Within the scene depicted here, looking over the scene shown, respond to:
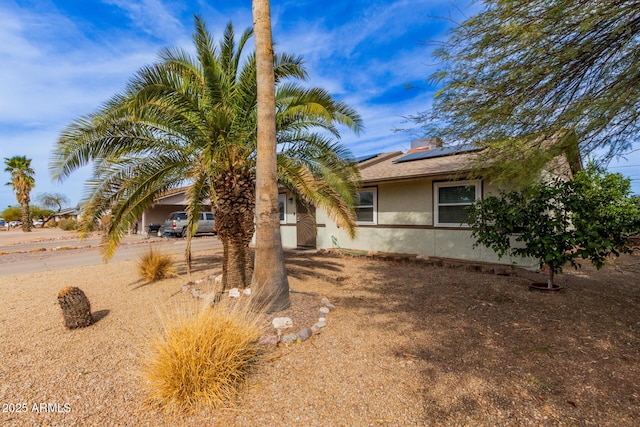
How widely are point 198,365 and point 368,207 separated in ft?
31.9

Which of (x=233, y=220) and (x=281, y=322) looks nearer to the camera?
(x=281, y=322)

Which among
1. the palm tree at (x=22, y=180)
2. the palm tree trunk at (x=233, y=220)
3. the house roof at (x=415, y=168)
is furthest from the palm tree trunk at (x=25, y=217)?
the palm tree trunk at (x=233, y=220)

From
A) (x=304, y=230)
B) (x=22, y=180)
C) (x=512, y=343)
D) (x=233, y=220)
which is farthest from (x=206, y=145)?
(x=22, y=180)

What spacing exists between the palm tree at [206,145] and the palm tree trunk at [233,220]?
0.8 inches

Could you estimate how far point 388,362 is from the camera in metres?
3.82

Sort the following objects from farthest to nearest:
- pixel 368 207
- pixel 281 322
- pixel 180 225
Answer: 1. pixel 180 225
2. pixel 368 207
3. pixel 281 322

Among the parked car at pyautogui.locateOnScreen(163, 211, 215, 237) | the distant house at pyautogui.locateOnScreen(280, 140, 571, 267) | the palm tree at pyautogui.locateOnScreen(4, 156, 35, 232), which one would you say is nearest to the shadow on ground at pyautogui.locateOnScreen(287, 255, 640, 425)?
the distant house at pyautogui.locateOnScreen(280, 140, 571, 267)

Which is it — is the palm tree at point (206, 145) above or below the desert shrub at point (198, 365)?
above

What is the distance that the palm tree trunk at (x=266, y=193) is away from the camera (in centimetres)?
539

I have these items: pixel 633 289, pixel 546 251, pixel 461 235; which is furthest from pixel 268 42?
pixel 633 289

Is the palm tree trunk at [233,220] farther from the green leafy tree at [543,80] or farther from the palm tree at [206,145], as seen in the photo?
the green leafy tree at [543,80]

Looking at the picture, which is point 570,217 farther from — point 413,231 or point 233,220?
Answer: point 233,220

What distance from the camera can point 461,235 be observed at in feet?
32.1

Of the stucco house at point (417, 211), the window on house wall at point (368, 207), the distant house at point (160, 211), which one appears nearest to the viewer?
the stucco house at point (417, 211)
